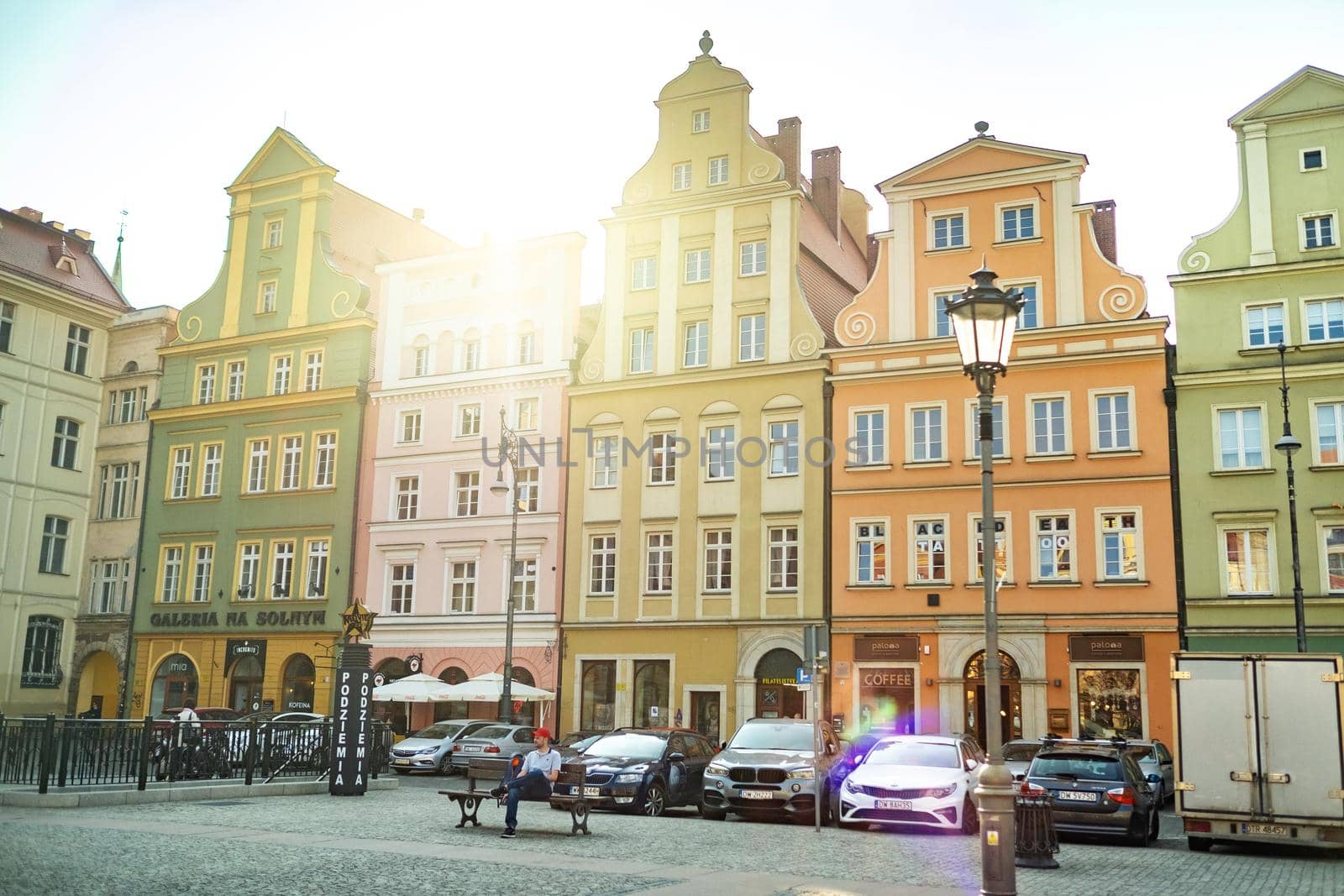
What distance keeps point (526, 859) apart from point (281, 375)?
37.9 metres

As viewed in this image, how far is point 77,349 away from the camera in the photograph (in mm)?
52250

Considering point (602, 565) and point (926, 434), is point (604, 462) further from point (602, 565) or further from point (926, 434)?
point (926, 434)

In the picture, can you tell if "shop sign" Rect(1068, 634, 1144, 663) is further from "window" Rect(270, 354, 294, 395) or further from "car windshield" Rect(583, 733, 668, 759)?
"window" Rect(270, 354, 294, 395)

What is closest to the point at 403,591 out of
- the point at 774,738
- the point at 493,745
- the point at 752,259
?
the point at 493,745

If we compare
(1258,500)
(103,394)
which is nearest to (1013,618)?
(1258,500)

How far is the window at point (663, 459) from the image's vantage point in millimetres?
41312

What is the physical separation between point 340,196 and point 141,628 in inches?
721

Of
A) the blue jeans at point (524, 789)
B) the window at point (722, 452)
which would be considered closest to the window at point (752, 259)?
the window at point (722, 452)

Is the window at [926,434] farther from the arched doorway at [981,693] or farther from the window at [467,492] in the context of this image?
the window at [467,492]

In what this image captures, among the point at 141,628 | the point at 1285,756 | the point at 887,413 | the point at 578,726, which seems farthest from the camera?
the point at 141,628

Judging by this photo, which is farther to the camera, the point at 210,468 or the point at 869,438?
the point at 210,468

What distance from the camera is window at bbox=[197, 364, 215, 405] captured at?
2021 inches

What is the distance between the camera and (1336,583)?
32656mm

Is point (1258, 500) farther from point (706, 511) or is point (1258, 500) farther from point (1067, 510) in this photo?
point (706, 511)
